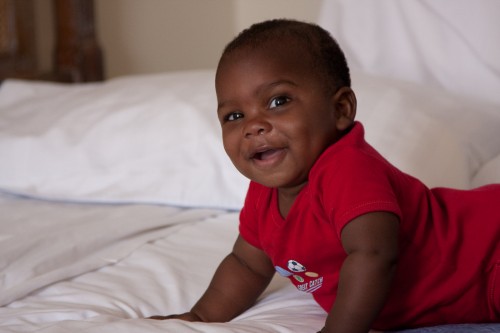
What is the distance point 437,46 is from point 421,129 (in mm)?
370

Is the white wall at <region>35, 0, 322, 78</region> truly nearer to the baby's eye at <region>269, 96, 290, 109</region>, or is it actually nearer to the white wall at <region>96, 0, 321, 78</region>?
the white wall at <region>96, 0, 321, 78</region>

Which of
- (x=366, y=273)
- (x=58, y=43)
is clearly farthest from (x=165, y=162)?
(x=58, y=43)

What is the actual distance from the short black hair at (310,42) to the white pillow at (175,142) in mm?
478

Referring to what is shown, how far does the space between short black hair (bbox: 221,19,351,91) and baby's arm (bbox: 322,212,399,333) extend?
224mm

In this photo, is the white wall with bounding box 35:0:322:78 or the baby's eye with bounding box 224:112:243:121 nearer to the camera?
the baby's eye with bounding box 224:112:243:121

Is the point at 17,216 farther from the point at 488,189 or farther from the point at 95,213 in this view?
the point at 488,189

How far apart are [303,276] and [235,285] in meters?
0.12

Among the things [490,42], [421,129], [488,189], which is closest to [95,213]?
[421,129]

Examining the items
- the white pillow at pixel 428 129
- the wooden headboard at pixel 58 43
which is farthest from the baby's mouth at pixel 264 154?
the wooden headboard at pixel 58 43

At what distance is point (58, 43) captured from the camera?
103 inches

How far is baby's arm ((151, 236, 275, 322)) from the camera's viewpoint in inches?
42.2

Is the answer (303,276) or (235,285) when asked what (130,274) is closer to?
(235,285)

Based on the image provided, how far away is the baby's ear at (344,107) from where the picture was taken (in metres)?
0.99

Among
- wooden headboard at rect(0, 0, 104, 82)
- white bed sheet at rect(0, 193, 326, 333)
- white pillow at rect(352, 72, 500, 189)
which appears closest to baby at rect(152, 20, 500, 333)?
white bed sheet at rect(0, 193, 326, 333)
